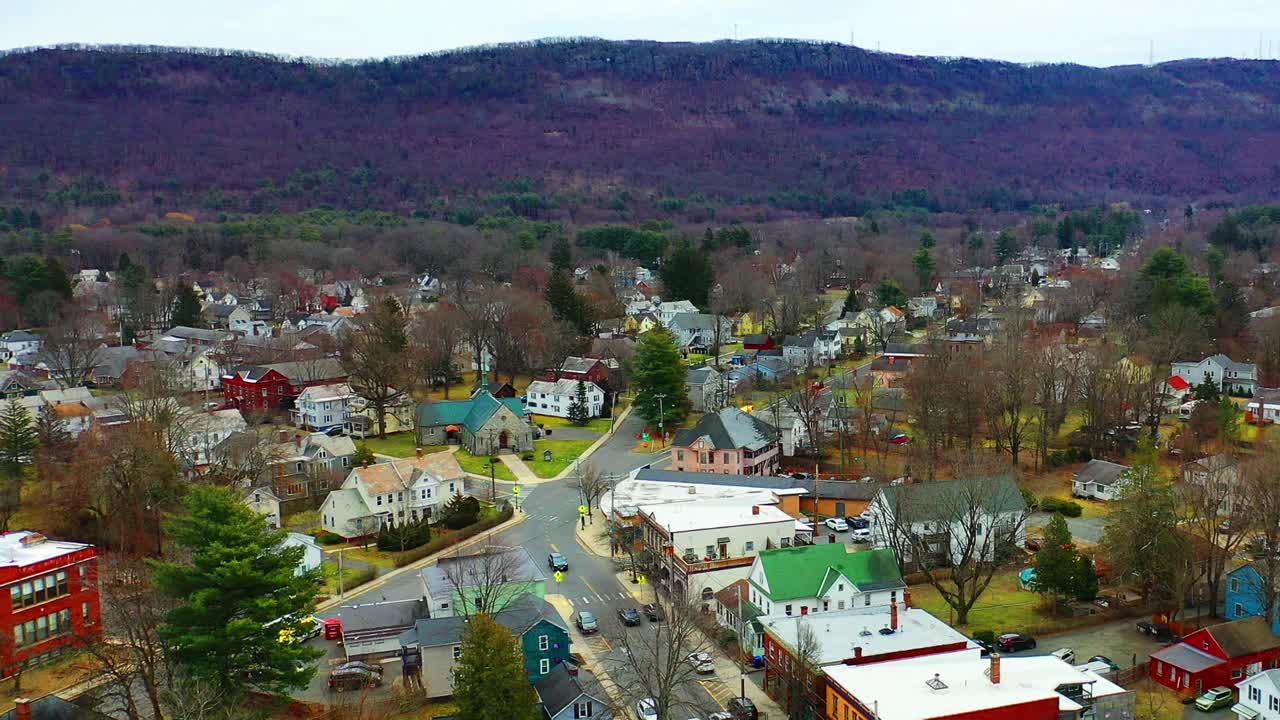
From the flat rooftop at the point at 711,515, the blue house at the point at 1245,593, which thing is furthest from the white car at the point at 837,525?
the blue house at the point at 1245,593

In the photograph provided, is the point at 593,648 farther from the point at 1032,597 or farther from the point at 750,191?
the point at 750,191

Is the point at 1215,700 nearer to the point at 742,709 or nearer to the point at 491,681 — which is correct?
the point at 742,709

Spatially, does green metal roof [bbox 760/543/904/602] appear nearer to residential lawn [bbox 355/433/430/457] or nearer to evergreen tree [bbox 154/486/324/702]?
evergreen tree [bbox 154/486/324/702]

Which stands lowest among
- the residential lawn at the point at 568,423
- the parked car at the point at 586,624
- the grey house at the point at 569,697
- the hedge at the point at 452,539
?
the residential lawn at the point at 568,423

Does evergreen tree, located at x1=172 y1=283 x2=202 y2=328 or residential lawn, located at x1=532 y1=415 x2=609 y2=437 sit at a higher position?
evergreen tree, located at x1=172 y1=283 x2=202 y2=328

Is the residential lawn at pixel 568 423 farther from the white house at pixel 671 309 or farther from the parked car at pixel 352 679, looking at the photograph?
the parked car at pixel 352 679

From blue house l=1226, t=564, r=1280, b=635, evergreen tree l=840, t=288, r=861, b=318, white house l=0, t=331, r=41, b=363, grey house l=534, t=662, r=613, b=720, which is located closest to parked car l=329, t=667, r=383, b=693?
grey house l=534, t=662, r=613, b=720

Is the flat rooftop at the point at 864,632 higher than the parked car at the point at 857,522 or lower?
higher
